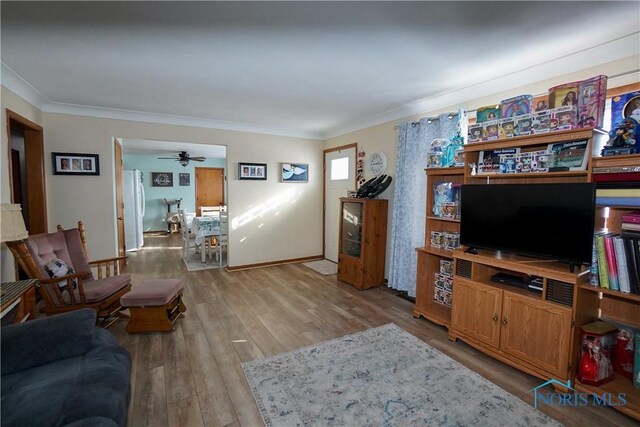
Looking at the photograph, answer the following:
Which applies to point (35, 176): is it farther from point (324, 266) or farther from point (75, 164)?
point (324, 266)

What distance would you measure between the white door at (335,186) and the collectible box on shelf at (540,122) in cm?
283

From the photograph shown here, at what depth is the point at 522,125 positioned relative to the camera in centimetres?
233

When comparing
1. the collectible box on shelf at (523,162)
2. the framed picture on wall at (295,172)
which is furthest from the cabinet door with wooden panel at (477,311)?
the framed picture on wall at (295,172)

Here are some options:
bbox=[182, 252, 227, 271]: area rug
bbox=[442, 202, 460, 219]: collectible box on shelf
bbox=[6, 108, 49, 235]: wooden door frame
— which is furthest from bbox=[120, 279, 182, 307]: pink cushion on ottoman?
bbox=[442, 202, 460, 219]: collectible box on shelf

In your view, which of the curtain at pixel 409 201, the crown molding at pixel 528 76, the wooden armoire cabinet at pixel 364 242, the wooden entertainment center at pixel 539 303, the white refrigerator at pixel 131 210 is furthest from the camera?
the white refrigerator at pixel 131 210

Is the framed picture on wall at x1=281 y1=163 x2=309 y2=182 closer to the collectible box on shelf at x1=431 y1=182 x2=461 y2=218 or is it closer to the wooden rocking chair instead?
the collectible box on shelf at x1=431 y1=182 x2=461 y2=218

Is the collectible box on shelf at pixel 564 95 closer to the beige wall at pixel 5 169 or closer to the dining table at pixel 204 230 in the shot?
the beige wall at pixel 5 169

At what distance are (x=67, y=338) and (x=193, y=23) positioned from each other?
6.66 feet

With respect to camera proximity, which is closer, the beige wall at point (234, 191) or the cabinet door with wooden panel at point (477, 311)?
the cabinet door with wooden panel at point (477, 311)

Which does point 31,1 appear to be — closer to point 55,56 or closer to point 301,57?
point 55,56

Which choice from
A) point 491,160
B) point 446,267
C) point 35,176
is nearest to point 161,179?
point 35,176

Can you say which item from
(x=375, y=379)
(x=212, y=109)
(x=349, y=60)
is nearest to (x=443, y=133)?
(x=349, y=60)

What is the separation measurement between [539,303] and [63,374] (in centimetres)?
297

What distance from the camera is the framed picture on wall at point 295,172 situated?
5332mm
